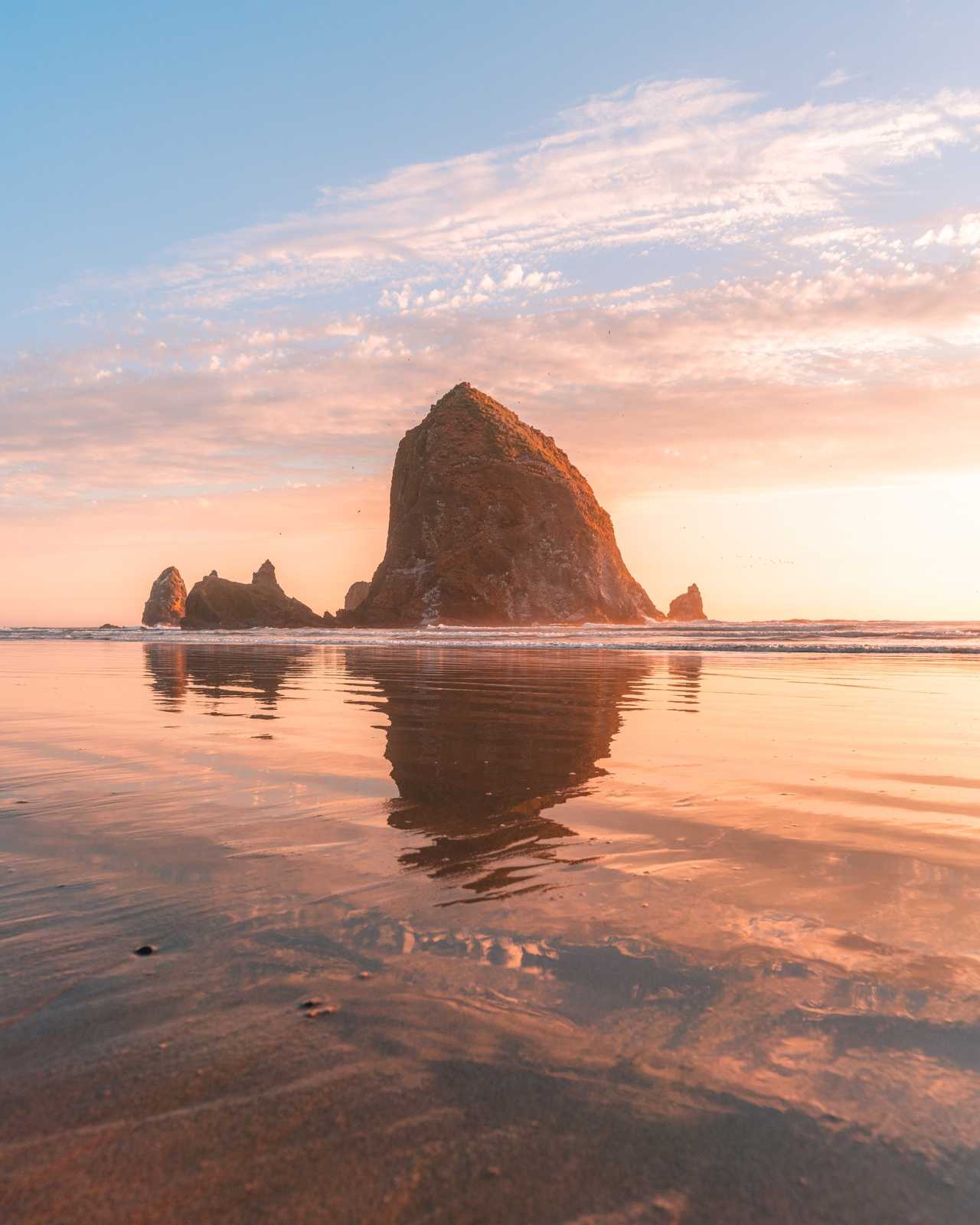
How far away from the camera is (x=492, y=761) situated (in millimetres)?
6711

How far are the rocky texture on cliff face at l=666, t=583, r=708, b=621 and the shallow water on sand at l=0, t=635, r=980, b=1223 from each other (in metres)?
118

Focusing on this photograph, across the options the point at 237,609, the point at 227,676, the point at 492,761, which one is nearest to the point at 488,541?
the point at 237,609

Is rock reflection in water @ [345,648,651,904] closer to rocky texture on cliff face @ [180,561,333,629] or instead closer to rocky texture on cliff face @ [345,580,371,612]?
rocky texture on cliff face @ [180,561,333,629]

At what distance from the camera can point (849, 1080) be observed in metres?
2.02

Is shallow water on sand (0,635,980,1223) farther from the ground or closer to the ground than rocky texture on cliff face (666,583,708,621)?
closer to the ground

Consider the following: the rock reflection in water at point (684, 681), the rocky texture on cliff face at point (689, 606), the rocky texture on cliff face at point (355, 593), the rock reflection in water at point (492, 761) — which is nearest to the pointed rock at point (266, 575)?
the rocky texture on cliff face at point (355, 593)

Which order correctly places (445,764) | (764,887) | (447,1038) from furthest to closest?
(445,764), (764,887), (447,1038)

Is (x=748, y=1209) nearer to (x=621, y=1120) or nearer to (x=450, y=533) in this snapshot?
(x=621, y=1120)

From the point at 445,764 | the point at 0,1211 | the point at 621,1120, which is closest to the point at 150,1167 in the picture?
the point at 0,1211

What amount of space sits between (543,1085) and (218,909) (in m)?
1.74

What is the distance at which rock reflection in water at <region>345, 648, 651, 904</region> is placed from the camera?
4020mm

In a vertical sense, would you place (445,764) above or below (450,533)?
below

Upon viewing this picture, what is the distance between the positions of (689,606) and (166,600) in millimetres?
75304

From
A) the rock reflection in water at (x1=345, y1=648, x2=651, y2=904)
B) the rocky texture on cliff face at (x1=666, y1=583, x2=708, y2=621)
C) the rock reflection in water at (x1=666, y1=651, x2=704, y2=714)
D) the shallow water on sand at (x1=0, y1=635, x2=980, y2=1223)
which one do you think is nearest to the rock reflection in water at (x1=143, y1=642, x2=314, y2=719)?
the rock reflection in water at (x1=345, y1=648, x2=651, y2=904)
